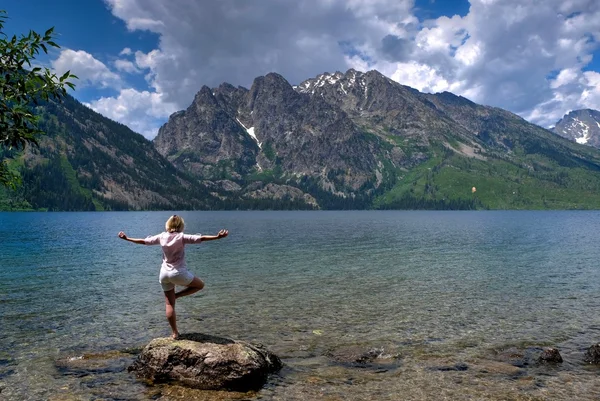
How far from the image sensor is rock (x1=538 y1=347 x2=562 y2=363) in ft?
67.2

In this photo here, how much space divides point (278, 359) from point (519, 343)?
14225 millimetres

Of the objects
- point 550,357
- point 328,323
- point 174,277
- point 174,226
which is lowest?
point 328,323

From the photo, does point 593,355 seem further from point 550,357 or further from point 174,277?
point 174,277

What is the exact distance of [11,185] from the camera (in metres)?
9.91

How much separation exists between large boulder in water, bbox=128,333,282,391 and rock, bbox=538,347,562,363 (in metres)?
13.5

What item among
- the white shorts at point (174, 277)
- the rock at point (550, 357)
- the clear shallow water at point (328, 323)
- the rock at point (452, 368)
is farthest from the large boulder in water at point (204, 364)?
the rock at point (550, 357)

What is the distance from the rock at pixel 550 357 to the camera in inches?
806

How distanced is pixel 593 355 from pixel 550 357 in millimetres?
→ 2222

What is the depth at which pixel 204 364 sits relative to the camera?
17.2 metres

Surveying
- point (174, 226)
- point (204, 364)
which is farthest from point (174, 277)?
point (204, 364)

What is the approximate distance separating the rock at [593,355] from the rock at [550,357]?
1.40 m

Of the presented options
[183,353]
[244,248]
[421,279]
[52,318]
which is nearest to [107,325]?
[52,318]

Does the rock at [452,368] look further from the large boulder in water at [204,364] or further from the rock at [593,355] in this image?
the large boulder in water at [204,364]

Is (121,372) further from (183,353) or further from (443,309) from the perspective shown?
(443,309)
